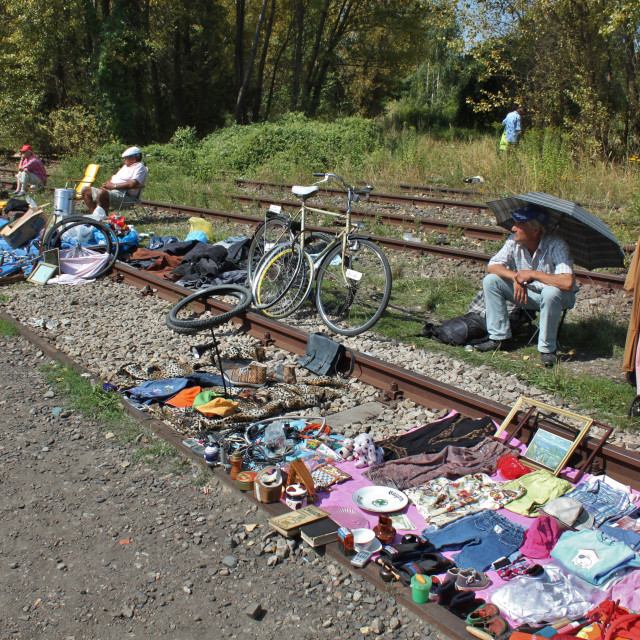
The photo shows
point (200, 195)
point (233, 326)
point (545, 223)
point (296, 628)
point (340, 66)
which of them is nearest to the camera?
point (296, 628)

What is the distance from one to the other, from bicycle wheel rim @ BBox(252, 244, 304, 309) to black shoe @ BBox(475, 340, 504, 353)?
2.29 metres

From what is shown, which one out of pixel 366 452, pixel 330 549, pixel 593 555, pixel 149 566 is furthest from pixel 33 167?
pixel 593 555

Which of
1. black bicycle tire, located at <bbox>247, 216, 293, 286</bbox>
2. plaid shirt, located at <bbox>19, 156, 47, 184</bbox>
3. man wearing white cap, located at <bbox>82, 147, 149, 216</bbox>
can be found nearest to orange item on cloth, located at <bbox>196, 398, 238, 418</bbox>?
black bicycle tire, located at <bbox>247, 216, 293, 286</bbox>

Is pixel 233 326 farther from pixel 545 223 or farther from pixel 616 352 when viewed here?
pixel 616 352

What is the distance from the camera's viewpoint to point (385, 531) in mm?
3520

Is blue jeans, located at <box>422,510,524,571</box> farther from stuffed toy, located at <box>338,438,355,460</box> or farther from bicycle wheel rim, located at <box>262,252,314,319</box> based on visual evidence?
bicycle wheel rim, located at <box>262,252,314,319</box>

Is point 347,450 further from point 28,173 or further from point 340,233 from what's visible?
point 28,173

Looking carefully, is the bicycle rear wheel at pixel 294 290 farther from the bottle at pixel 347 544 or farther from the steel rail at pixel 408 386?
the bottle at pixel 347 544

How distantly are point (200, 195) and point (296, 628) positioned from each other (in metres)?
14.4

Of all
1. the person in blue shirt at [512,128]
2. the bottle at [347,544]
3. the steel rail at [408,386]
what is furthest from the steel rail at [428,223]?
the bottle at [347,544]

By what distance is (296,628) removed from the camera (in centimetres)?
296

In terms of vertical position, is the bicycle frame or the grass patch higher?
the bicycle frame

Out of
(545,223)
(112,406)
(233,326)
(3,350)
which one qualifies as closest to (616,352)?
(545,223)

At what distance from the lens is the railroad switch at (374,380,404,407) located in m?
5.54
